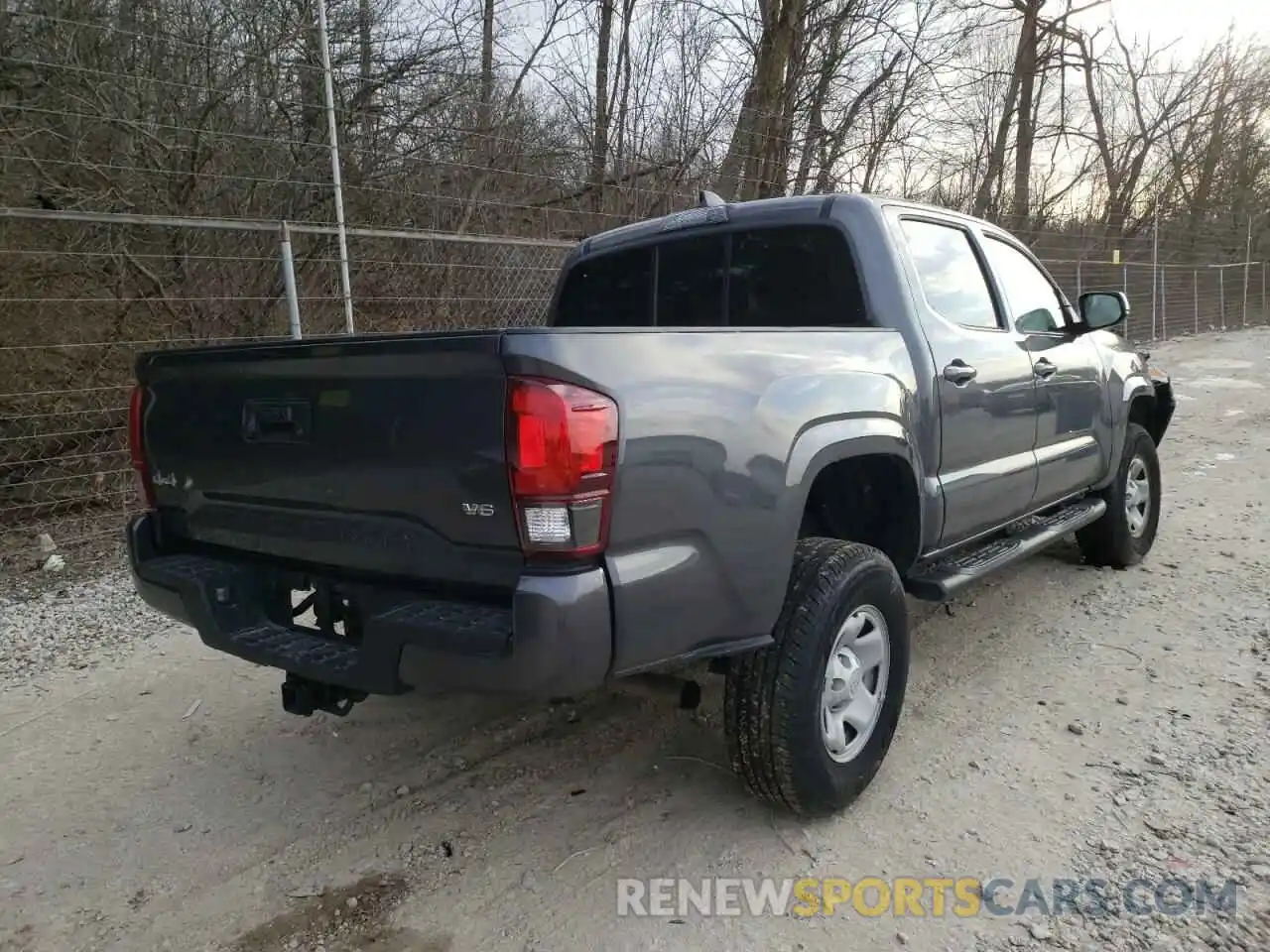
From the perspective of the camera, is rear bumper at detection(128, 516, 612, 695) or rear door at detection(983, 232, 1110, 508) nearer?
rear bumper at detection(128, 516, 612, 695)

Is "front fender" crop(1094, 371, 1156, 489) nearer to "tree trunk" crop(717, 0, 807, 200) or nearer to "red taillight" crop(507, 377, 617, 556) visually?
"red taillight" crop(507, 377, 617, 556)

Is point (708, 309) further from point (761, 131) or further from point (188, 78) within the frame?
point (761, 131)

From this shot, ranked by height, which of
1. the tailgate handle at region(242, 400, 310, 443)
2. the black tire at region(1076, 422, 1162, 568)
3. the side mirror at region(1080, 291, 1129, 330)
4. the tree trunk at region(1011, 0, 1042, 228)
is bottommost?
the black tire at region(1076, 422, 1162, 568)

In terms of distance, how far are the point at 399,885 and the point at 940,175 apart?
15.1m

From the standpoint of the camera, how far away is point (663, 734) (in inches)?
128

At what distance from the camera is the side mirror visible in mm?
4352

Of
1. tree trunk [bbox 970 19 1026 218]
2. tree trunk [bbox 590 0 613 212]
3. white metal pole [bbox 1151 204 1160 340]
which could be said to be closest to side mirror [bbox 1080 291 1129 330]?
tree trunk [bbox 590 0 613 212]

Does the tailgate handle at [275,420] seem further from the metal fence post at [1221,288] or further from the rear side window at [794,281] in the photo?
the metal fence post at [1221,288]

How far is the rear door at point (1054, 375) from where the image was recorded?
3.96 metres

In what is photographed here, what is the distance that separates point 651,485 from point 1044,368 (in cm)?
269

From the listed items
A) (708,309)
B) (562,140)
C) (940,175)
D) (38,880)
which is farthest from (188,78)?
(940,175)

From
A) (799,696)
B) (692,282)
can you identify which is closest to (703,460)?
(799,696)

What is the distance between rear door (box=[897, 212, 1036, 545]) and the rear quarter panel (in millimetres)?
786

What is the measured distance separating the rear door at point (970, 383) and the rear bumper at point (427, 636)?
5.97 feet
